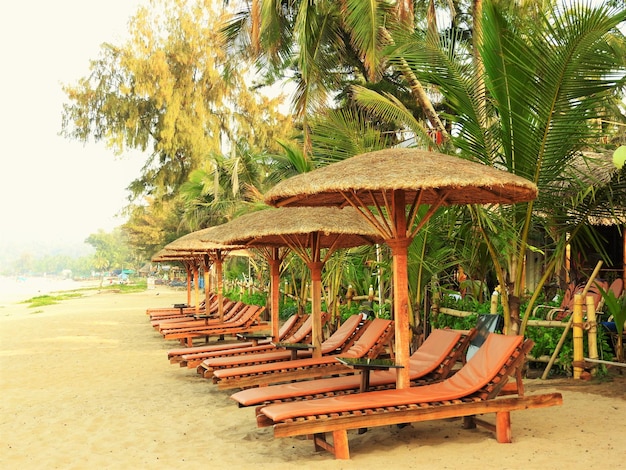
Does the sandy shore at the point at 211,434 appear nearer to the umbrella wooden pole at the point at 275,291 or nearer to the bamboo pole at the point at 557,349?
the bamboo pole at the point at 557,349

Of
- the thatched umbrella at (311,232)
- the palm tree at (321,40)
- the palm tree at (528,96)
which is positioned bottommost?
the thatched umbrella at (311,232)

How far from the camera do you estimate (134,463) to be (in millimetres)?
5074

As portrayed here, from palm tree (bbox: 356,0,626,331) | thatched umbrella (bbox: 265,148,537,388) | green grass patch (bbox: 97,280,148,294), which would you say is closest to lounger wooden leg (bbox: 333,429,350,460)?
thatched umbrella (bbox: 265,148,537,388)

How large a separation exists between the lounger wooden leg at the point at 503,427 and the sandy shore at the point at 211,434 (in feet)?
0.24

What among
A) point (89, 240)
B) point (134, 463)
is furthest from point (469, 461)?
point (89, 240)

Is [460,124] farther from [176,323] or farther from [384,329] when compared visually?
[176,323]

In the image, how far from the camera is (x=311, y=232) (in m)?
7.81

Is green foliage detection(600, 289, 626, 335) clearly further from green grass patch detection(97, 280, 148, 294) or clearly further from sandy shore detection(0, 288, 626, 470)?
green grass patch detection(97, 280, 148, 294)

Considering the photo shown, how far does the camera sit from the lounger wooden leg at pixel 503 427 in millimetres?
5145

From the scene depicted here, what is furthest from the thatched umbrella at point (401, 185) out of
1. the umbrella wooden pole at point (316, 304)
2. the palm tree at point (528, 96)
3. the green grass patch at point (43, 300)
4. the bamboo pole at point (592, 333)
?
the green grass patch at point (43, 300)

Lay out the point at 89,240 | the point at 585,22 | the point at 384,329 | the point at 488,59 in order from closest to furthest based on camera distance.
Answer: the point at 585,22
the point at 488,59
the point at 384,329
the point at 89,240

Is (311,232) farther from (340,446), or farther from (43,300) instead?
(43,300)

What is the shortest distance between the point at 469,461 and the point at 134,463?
8.03 ft

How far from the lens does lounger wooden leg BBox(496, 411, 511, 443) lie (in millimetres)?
5145
